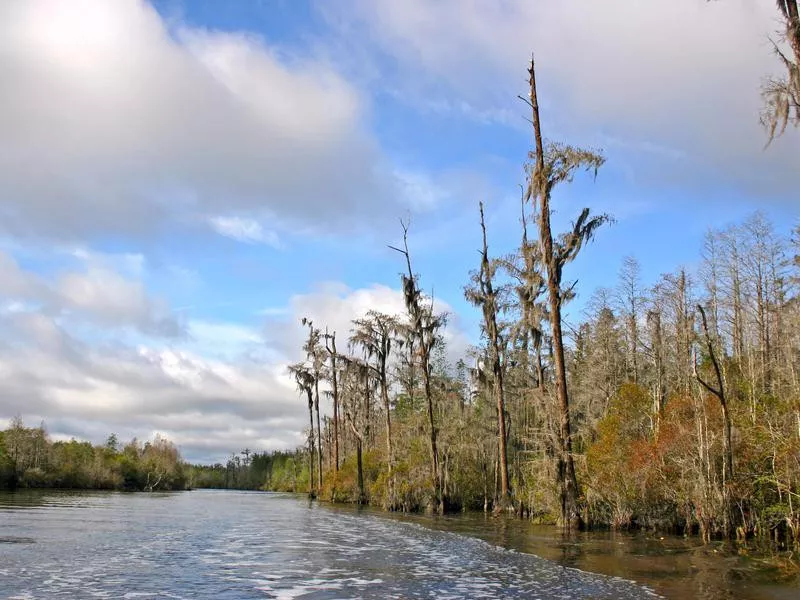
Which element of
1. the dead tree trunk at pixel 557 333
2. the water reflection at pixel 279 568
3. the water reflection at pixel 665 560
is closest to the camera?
the water reflection at pixel 279 568

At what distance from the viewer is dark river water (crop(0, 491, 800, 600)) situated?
1011 cm

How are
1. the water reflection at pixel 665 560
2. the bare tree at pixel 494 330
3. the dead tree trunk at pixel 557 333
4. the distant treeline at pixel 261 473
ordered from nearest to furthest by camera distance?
the water reflection at pixel 665 560, the dead tree trunk at pixel 557 333, the bare tree at pixel 494 330, the distant treeline at pixel 261 473

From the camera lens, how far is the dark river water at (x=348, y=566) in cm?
1011

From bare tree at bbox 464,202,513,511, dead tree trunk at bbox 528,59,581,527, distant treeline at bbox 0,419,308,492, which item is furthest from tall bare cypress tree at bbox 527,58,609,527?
distant treeline at bbox 0,419,308,492

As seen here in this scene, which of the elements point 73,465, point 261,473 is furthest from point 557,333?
point 261,473

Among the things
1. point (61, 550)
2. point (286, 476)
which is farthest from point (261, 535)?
point (286, 476)

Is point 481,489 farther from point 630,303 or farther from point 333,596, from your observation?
point 333,596

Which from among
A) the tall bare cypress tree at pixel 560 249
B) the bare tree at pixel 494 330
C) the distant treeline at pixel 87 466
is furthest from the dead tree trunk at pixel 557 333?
the distant treeline at pixel 87 466

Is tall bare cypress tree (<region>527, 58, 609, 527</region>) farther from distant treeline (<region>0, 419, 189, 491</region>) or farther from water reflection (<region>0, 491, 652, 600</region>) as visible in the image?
distant treeline (<region>0, 419, 189, 491</region>)

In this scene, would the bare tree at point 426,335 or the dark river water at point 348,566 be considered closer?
the dark river water at point 348,566

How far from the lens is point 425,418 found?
39.8 meters

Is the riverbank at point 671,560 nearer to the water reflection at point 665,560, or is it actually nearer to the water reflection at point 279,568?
the water reflection at point 665,560

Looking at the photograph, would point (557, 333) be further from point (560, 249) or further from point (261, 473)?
point (261, 473)

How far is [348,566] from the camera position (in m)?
13.2
